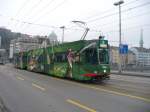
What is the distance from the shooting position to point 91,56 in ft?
69.2

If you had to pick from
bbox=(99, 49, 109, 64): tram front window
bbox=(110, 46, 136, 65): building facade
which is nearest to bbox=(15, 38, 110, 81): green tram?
bbox=(99, 49, 109, 64): tram front window

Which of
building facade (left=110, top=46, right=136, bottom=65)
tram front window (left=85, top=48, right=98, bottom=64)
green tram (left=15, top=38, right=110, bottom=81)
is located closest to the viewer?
green tram (left=15, top=38, right=110, bottom=81)

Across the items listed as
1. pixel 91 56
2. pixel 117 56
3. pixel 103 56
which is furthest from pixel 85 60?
pixel 117 56

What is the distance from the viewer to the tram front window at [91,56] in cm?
2094

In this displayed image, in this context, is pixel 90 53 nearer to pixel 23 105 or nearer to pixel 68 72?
pixel 68 72

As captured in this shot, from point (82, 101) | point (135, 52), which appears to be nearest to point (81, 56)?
point (82, 101)

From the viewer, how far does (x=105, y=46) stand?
21469 millimetres

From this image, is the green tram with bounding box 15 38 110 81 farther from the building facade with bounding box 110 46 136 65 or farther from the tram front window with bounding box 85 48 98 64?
the building facade with bounding box 110 46 136 65

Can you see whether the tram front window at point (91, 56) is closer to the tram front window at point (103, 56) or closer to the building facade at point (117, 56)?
the tram front window at point (103, 56)

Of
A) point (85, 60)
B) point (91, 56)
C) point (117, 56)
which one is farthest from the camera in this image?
point (117, 56)

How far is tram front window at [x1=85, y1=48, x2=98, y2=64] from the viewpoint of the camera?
20938 mm

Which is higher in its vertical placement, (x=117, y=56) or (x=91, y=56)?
(x=117, y=56)

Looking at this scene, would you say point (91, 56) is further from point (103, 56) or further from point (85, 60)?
point (103, 56)

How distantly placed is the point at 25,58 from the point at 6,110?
128 feet
